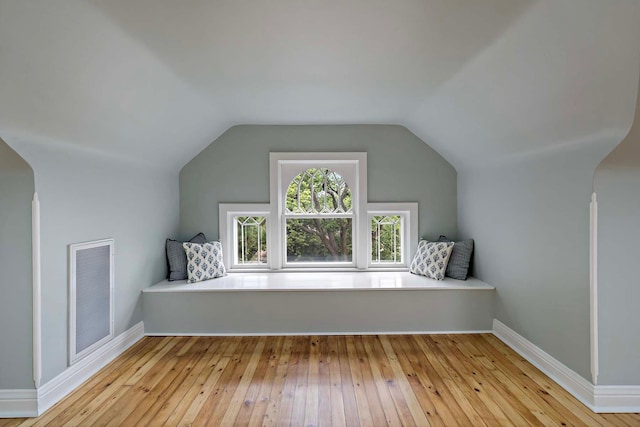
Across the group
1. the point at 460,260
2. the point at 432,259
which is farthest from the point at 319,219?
the point at 460,260

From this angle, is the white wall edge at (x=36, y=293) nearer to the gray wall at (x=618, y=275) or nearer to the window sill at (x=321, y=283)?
the window sill at (x=321, y=283)

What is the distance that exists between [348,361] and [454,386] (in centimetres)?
81

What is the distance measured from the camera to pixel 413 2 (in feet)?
5.48

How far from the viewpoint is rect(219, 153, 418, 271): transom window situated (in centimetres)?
406

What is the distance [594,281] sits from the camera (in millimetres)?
2088

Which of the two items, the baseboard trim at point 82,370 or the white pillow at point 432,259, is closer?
the baseboard trim at point 82,370

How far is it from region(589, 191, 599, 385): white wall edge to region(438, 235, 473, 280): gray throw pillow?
1494mm

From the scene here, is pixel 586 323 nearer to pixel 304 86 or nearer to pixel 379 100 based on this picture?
pixel 379 100

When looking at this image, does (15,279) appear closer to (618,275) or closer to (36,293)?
(36,293)

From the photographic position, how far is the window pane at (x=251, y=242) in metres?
4.17

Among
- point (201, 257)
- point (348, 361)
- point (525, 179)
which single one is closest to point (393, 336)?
point (348, 361)

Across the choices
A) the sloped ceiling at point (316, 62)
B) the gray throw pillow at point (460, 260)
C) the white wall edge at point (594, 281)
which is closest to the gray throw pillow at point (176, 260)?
the sloped ceiling at point (316, 62)

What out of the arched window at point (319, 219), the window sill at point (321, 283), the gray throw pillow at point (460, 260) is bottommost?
the window sill at point (321, 283)

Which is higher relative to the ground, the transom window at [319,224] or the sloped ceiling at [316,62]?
the sloped ceiling at [316,62]
